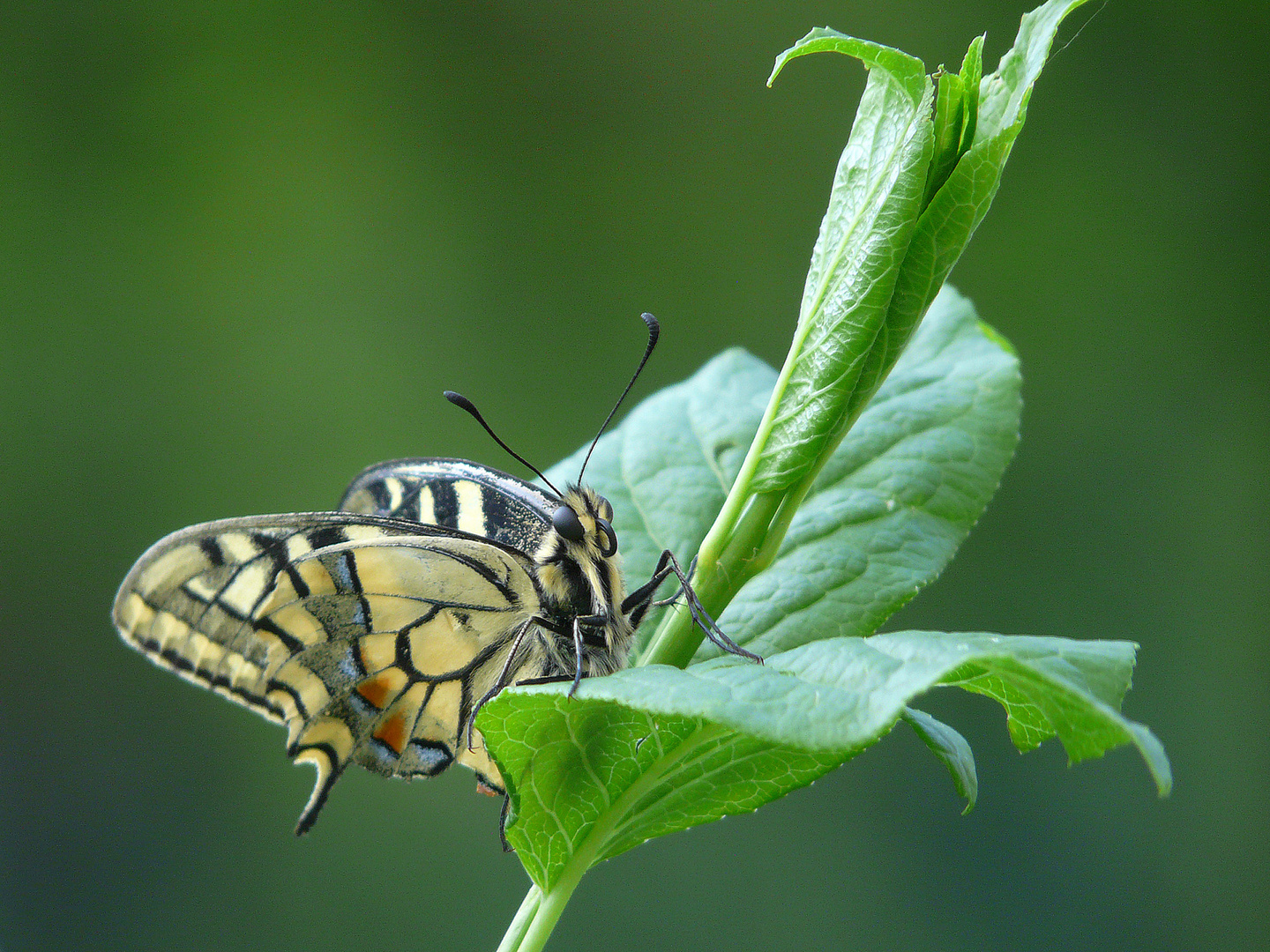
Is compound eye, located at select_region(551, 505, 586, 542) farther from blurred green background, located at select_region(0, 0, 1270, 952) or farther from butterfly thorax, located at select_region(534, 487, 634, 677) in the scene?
blurred green background, located at select_region(0, 0, 1270, 952)

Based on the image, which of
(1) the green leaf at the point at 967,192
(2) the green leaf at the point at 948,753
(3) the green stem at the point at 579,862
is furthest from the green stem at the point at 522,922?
(1) the green leaf at the point at 967,192

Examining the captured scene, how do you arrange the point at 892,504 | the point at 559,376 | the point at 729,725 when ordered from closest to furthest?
the point at 729,725
the point at 892,504
the point at 559,376

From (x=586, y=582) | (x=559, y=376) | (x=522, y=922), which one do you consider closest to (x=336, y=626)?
(x=586, y=582)

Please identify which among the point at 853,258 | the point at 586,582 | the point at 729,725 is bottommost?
the point at 586,582

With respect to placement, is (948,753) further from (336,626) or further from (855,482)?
(336,626)

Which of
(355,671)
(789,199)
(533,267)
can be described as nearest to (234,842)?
(533,267)

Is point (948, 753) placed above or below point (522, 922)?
above

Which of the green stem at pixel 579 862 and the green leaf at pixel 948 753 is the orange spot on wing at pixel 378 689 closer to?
the green stem at pixel 579 862

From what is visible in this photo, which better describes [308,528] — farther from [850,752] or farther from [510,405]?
[510,405]
